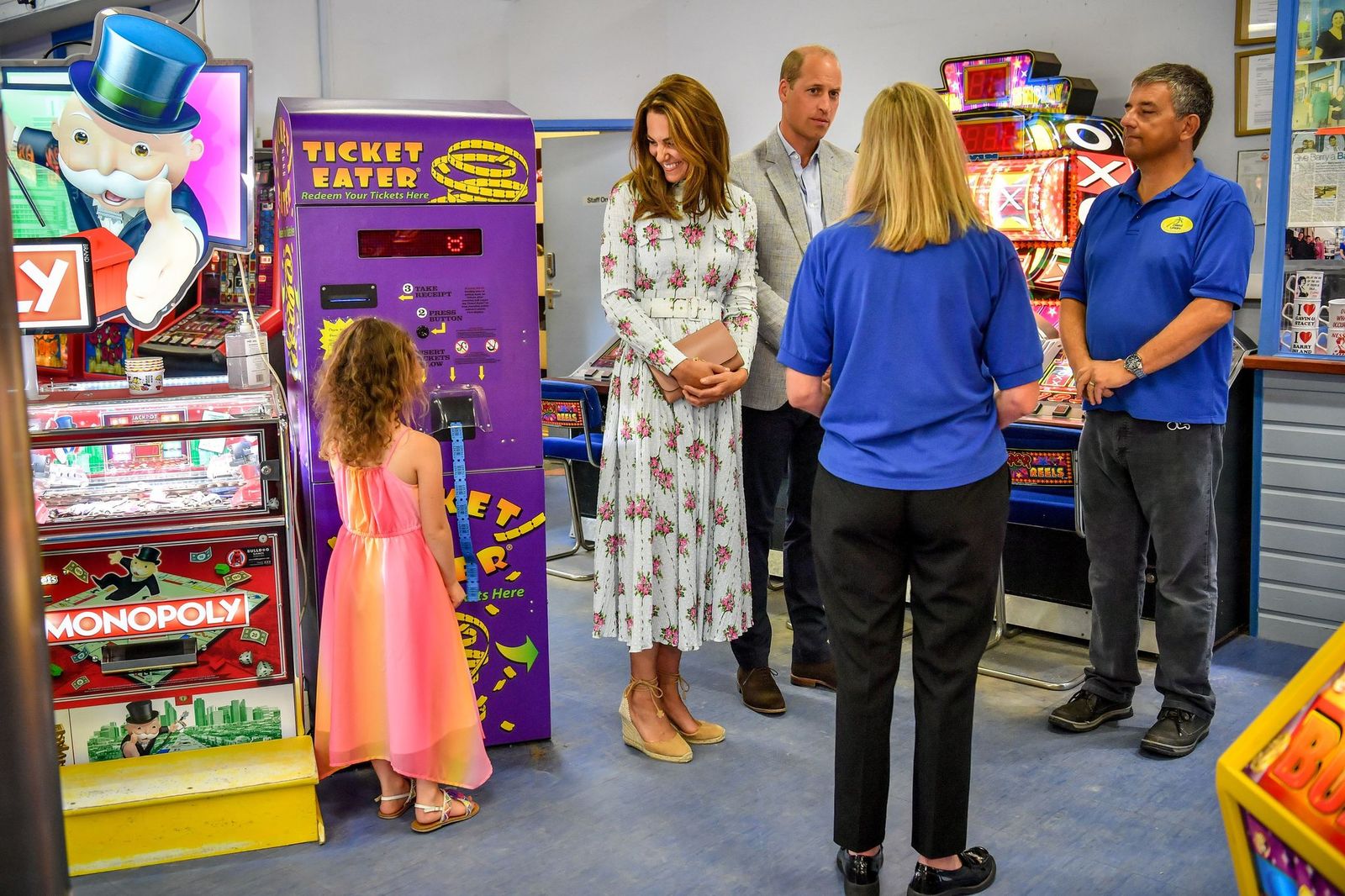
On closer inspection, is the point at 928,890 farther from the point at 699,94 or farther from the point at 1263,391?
the point at 1263,391

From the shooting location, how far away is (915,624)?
2.38 meters

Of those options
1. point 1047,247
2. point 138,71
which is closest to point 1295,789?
point 138,71

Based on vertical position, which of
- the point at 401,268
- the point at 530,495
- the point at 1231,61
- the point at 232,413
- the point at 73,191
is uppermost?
the point at 1231,61

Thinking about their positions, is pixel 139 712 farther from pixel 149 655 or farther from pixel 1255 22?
pixel 1255 22

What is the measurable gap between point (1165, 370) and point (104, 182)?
2.70 metres

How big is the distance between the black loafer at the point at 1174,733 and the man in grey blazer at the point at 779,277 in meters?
0.88

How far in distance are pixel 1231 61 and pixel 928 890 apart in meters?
3.94

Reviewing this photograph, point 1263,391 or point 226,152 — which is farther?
point 1263,391

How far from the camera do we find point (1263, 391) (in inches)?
158

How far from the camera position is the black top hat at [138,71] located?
2.86 metres

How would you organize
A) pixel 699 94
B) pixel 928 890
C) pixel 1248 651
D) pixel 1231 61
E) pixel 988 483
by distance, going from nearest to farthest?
pixel 988 483 → pixel 928 890 → pixel 699 94 → pixel 1248 651 → pixel 1231 61

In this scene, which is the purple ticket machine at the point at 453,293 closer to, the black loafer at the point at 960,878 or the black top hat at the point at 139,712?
the black top hat at the point at 139,712

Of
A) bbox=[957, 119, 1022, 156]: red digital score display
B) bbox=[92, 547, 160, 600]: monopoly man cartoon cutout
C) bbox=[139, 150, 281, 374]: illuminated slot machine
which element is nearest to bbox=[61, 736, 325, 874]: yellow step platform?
bbox=[92, 547, 160, 600]: monopoly man cartoon cutout

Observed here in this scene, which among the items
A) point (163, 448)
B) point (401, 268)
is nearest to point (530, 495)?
point (401, 268)
